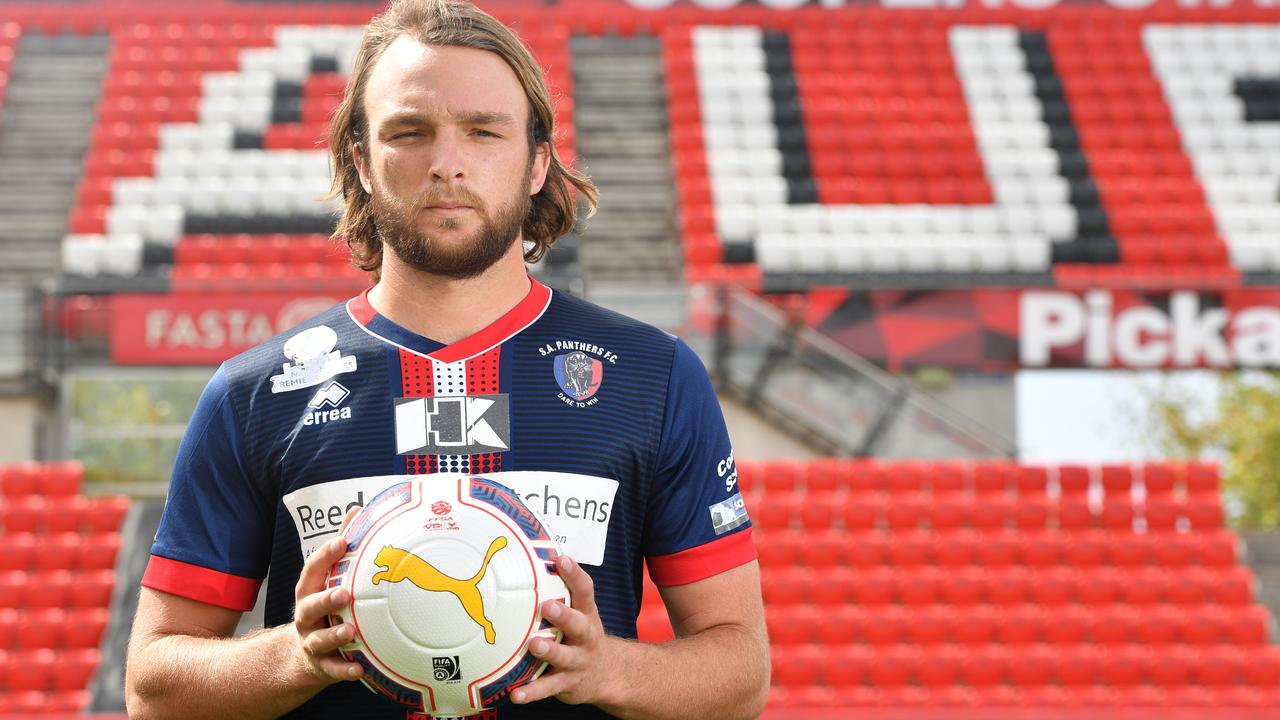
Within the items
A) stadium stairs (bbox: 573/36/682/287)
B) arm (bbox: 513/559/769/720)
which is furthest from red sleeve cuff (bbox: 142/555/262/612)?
stadium stairs (bbox: 573/36/682/287)

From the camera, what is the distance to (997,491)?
11.4m

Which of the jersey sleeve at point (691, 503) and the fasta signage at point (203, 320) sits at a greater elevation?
the jersey sleeve at point (691, 503)

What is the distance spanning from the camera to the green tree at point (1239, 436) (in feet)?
99.8

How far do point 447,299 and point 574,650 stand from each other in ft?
1.91

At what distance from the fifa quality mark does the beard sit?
0.44m

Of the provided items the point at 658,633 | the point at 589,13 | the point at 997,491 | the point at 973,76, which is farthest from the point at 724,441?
the point at 589,13

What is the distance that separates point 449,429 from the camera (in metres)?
2.03

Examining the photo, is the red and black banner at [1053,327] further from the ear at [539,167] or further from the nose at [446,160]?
the nose at [446,160]

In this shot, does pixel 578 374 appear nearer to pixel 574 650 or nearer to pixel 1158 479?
pixel 574 650

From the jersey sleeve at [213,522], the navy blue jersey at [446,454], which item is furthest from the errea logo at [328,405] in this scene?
the jersey sleeve at [213,522]

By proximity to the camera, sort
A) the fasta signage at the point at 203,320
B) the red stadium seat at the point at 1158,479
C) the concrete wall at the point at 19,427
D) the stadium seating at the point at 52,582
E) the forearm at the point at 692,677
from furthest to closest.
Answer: the red stadium seat at the point at 1158,479, the concrete wall at the point at 19,427, the fasta signage at the point at 203,320, the stadium seating at the point at 52,582, the forearm at the point at 692,677

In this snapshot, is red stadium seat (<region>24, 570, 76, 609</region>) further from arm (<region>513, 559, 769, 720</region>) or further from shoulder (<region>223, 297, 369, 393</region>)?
arm (<region>513, 559, 769, 720</region>)

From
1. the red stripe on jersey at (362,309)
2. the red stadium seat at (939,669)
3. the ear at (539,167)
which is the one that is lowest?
the red stadium seat at (939,669)

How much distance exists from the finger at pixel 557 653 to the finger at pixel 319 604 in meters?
0.22
